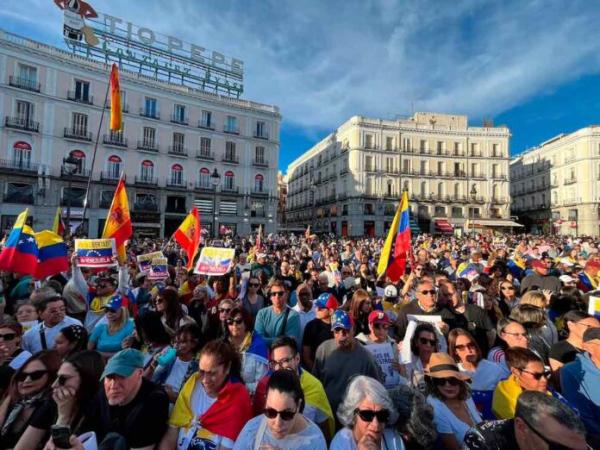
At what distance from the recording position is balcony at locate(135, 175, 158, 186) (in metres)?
32.1

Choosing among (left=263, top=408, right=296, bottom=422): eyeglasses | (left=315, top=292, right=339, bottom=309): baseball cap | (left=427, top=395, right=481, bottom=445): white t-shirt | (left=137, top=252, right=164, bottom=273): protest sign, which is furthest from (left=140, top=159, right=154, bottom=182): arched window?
(left=427, top=395, right=481, bottom=445): white t-shirt

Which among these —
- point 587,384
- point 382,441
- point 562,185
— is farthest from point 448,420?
point 562,185

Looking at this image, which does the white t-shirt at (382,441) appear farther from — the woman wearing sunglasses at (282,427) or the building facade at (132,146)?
the building facade at (132,146)

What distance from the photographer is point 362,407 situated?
211 centimetres

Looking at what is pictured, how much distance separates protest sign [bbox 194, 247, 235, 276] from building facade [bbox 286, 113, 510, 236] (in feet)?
118

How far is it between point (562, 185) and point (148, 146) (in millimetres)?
52782

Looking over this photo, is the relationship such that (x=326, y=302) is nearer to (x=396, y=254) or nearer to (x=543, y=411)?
(x=543, y=411)

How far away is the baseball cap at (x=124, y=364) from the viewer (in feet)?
7.11

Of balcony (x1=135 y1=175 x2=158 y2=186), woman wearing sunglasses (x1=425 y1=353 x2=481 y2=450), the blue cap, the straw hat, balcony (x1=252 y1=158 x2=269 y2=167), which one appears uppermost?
balcony (x1=252 y1=158 x2=269 y2=167)

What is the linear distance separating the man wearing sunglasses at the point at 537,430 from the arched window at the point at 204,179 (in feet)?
117

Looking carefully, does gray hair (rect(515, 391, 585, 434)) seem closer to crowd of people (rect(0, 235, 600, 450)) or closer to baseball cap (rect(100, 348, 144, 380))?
crowd of people (rect(0, 235, 600, 450))

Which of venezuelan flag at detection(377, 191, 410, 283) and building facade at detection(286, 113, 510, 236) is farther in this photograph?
building facade at detection(286, 113, 510, 236)

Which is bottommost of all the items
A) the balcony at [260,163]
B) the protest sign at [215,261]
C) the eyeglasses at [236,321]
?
the eyeglasses at [236,321]

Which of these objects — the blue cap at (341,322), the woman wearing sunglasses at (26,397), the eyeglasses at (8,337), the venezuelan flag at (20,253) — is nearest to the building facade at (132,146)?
the venezuelan flag at (20,253)
